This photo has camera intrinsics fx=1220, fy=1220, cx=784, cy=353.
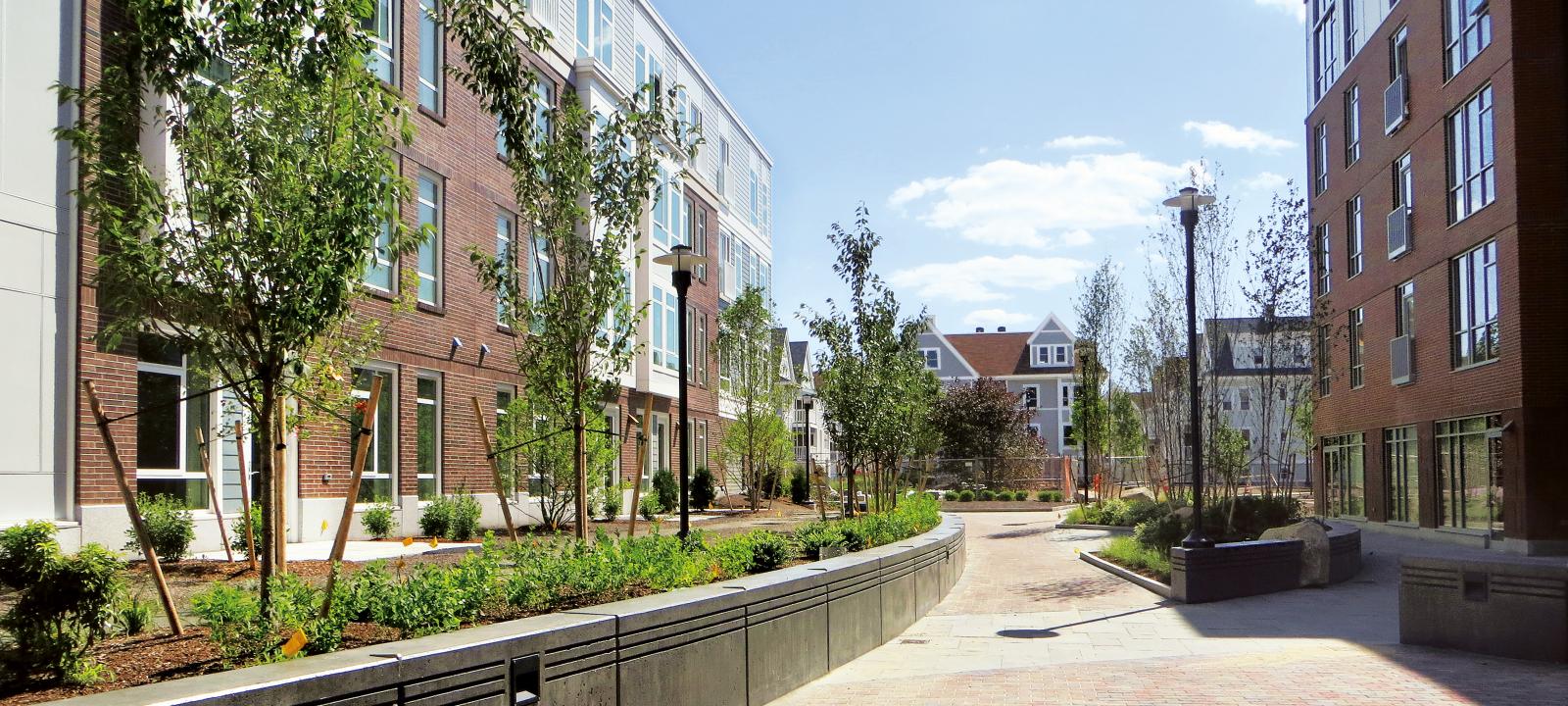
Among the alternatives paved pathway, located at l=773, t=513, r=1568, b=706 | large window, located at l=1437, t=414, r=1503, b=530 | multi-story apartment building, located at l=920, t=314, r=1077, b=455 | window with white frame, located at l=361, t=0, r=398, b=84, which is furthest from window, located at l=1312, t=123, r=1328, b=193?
multi-story apartment building, located at l=920, t=314, r=1077, b=455

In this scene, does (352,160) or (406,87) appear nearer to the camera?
(352,160)

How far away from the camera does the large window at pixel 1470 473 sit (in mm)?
22344

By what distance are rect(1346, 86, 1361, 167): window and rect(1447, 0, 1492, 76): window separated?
6227 mm

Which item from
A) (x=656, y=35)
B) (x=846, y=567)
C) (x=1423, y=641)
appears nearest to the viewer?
(x=846, y=567)

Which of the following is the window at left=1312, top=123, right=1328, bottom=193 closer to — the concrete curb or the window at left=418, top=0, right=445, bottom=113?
the concrete curb

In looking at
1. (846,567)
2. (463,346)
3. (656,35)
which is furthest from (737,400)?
(846,567)

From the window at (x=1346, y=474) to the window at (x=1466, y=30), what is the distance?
10.2 metres

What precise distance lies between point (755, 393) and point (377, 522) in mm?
18638

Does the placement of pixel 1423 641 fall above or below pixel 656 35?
below

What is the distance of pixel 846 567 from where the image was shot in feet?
33.7

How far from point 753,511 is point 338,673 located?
27054 mm

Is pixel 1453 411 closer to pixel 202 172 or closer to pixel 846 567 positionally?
pixel 846 567

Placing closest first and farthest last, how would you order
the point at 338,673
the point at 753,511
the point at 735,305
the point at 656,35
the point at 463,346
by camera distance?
the point at 338,673, the point at 463,346, the point at 753,511, the point at 656,35, the point at 735,305

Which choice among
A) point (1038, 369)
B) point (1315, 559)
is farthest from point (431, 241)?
point (1038, 369)
